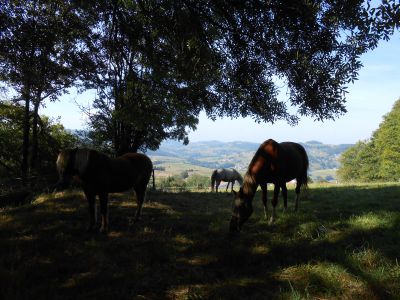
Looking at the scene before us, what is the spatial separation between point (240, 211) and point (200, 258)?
2.25 metres

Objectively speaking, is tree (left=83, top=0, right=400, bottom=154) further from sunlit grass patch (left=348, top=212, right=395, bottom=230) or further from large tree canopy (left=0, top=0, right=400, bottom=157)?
sunlit grass patch (left=348, top=212, right=395, bottom=230)

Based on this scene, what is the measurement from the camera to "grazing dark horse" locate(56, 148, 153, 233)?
7824 millimetres

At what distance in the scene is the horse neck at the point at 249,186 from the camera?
8.92 metres

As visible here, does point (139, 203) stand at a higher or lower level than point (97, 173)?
lower

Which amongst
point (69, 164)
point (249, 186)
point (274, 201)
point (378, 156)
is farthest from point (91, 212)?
point (378, 156)

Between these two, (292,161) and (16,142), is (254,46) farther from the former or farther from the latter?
(16,142)

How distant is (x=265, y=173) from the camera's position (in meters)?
9.76

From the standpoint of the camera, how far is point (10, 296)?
4.64 metres

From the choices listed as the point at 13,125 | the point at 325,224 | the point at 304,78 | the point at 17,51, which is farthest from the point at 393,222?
the point at 13,125

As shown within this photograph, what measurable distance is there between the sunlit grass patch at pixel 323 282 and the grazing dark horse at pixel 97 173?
4.85m

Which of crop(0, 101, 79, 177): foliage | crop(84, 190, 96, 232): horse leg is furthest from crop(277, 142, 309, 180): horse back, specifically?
crop(0, 101, 79, 177): foliage

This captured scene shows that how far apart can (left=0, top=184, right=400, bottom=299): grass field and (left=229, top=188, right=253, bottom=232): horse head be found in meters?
0.33

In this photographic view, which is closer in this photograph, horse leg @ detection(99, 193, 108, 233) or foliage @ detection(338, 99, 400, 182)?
horse leg @ detection(99, 193, 108, 233)

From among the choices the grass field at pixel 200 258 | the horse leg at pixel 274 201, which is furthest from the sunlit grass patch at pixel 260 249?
the horse leg at pixel 274 201
